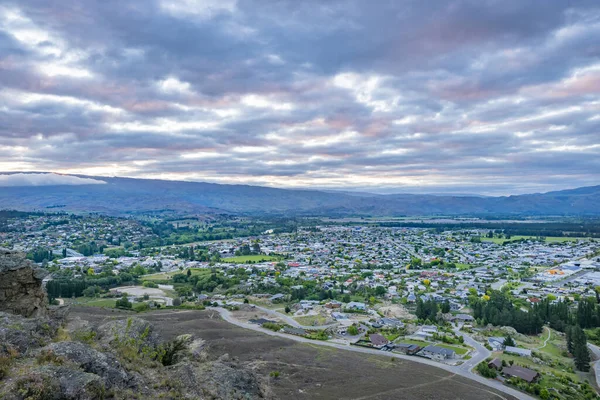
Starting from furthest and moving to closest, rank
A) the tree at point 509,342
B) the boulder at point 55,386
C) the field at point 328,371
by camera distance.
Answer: the tree at point 509,342
the field at point 328,371
the boulder at point 55,386

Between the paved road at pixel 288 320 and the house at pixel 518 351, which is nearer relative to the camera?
the house at pixel 518 351

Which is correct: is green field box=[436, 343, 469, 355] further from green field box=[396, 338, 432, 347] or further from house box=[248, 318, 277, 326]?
house box=[248, 318, 277, 326]

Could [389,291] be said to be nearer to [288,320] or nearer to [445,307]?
[445,307]

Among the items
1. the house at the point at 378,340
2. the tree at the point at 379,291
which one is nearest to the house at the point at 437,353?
the house at the point at 378,340

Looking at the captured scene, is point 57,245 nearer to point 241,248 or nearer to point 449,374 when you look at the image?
point 241,248

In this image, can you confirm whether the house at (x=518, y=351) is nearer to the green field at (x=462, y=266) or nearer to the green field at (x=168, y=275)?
the green field at (x=462, y=266)

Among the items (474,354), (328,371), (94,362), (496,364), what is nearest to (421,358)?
(474,354)

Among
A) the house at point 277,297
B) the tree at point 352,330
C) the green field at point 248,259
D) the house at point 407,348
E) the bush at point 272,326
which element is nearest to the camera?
the house at point 407,348
